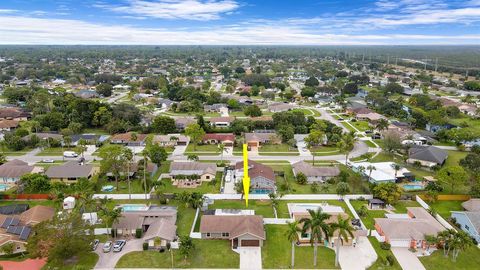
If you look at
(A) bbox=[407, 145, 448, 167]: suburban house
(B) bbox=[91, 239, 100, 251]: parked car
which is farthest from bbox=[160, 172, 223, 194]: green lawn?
(A) bbox=[407, 145, 448, 167]: suburban house

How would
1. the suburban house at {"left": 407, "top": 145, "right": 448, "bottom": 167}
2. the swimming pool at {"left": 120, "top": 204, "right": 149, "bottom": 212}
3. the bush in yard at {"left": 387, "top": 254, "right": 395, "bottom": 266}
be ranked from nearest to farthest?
1. the bush in yard at {"left": 387, "top": 254, "right": 395, "bottom": 266}
2. the swimming pool at {"left": 120, "top": 204, "right": 149, "bottom": 212}
3. the suburban house at {"left": 407, "top": 145, "right": 448, "bottom": 167}

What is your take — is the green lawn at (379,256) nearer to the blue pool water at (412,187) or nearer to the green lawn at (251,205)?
the green lawn at (251,205)

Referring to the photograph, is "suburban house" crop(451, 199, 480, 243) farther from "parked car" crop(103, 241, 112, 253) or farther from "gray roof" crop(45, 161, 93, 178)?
"gray roof" crop(45, 161, 93, 178)

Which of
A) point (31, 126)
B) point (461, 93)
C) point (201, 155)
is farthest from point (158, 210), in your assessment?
point (461, 93)

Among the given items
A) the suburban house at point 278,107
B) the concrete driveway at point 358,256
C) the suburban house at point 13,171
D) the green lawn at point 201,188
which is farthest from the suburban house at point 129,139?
the concrete driveway at point 358,256

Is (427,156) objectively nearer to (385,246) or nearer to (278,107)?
(385,246)

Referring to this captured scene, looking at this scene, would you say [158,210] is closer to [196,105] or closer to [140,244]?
[140,244]

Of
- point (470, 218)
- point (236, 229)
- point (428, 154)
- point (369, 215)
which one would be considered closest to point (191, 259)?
point (236, 229)
